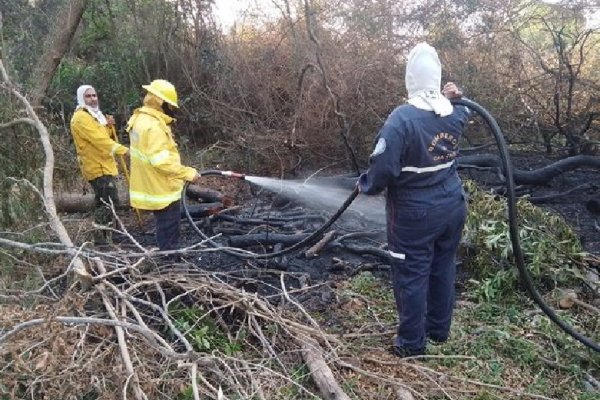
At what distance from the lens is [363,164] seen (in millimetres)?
8742

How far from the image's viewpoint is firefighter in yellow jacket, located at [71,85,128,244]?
244 inches

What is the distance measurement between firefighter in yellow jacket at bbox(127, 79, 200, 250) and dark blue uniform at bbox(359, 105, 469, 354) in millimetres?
1716

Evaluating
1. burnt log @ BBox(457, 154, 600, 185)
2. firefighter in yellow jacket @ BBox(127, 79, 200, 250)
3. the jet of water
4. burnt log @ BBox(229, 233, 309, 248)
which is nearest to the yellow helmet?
firefighter in yellow jacket @ BBox(127, 79, 200, 250)

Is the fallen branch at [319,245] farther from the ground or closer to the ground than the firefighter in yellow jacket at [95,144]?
closer to the ground

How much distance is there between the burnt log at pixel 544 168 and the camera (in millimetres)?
6844

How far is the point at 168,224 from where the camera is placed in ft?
16.3

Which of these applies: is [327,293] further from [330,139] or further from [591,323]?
[330,139]

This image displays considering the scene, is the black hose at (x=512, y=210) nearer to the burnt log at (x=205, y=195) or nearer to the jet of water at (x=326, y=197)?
the jet of water at (x=326, y=197)

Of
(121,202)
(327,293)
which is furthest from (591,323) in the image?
(121,202)

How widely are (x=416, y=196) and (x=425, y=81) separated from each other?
702 millimetres

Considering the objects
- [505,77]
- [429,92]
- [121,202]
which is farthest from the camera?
[505,77]

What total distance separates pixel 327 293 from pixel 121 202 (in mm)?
3782

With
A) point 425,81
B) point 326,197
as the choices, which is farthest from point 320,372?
point 326,197

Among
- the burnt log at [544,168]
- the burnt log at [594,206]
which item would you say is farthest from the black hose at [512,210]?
the burnt log at [544,168]
